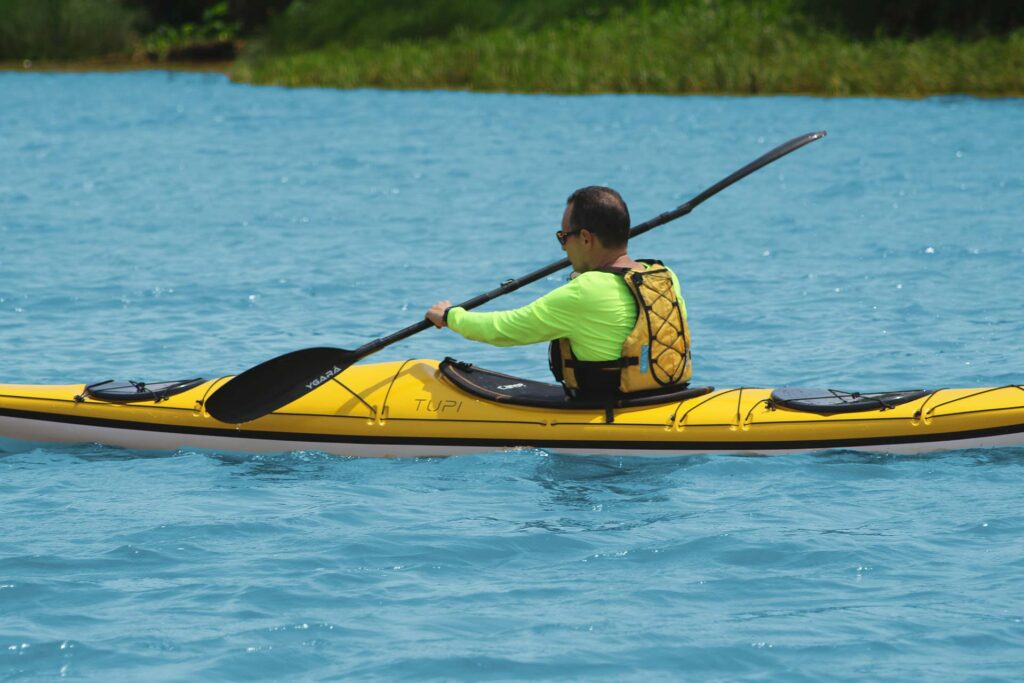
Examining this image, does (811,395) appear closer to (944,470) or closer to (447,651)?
(944,470)

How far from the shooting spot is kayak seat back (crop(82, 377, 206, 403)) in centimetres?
616

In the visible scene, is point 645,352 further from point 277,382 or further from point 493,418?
point 277,382

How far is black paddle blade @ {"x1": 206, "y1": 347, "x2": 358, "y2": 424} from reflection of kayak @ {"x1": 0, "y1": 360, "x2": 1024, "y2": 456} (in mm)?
45

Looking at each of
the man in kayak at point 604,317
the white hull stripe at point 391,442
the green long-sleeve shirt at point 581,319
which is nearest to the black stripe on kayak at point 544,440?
the white hull stripe at point 391,442

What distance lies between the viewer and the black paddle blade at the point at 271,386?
19.8ft

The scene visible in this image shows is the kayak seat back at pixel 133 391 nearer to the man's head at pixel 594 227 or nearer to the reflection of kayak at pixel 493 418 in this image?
the reflection of kayak at pixel 493 418

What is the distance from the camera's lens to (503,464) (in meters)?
5.79

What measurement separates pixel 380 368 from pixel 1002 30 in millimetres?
18530

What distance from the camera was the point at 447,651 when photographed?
13.7 feet

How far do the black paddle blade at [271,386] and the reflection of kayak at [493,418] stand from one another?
0.04 metres

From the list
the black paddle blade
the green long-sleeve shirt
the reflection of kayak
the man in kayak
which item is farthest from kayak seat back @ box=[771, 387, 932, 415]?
the black paddle blade

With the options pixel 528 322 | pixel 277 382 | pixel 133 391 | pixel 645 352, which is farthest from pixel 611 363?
pixel 133 391

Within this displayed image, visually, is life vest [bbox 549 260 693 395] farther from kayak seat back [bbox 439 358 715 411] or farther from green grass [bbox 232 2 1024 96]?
green grass [bbox 232 2 1024 96]

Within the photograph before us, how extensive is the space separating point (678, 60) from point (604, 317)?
53.3ft
